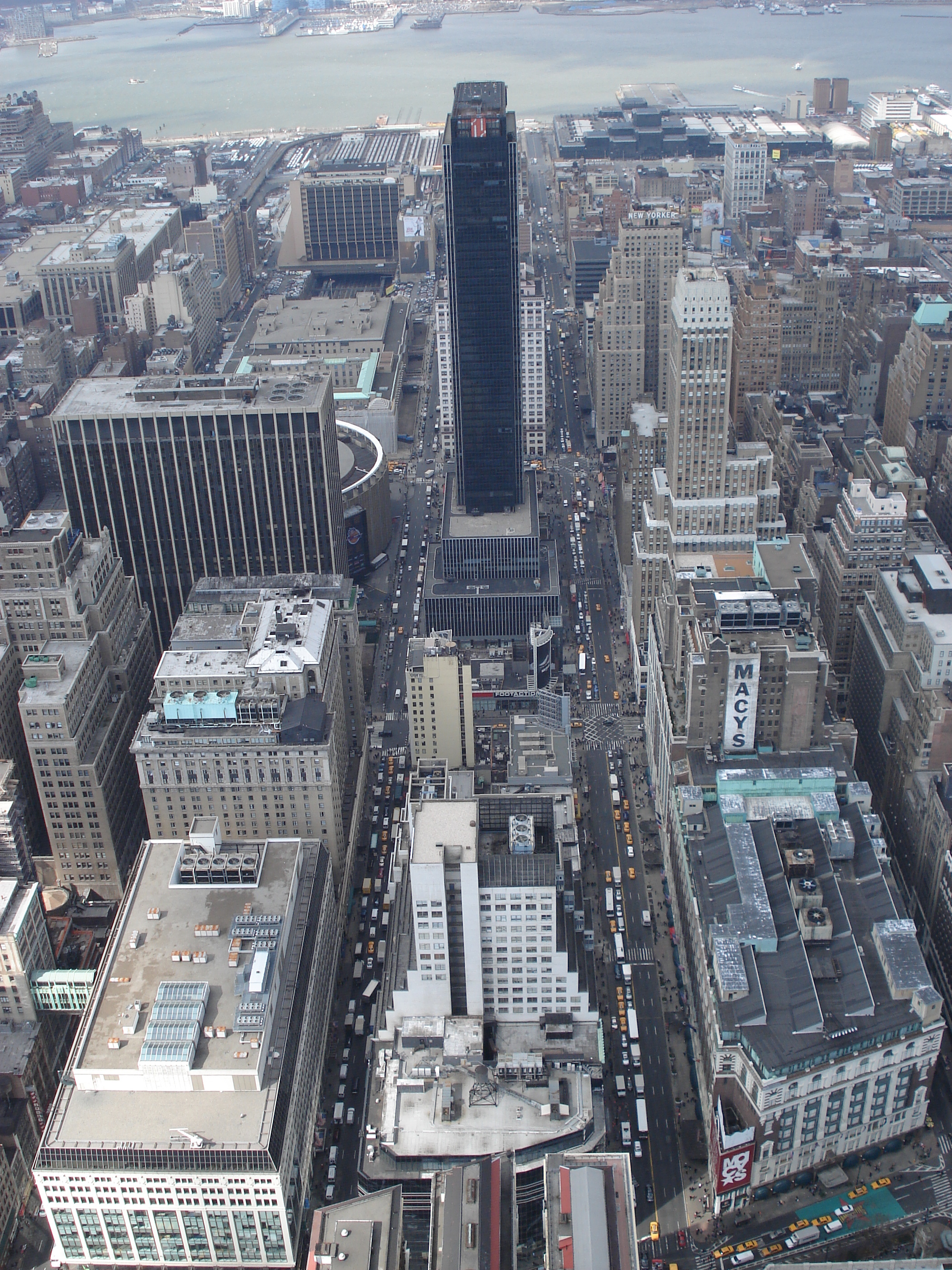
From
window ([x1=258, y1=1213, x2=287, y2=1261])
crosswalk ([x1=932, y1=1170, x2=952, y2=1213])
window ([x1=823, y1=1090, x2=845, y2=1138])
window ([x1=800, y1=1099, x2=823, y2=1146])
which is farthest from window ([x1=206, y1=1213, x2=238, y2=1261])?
crosswalk ([x1=932, y1=1170, x2=952, y2=1213])

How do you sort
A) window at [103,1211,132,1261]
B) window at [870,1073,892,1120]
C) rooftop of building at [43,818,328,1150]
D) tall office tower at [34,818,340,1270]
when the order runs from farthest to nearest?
window at [870,1073,892,1120] → window at [103,1211,132,1261] → rooftop of building at [43,818,328,1150] → tall office tower at [34,818,340,1270]

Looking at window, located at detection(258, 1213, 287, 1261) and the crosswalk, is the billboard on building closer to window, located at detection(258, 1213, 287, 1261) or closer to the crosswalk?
the crosswalk

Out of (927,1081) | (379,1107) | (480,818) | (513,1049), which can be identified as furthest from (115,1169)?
(927,1081)

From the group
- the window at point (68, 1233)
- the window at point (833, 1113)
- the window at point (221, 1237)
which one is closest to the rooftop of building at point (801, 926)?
the window at point (833, 1113)

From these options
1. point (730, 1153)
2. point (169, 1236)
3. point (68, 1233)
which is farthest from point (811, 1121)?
point (68, 1233)

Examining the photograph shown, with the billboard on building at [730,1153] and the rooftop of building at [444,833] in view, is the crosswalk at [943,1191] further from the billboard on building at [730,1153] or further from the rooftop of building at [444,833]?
the rooftop of building at [444,833]
